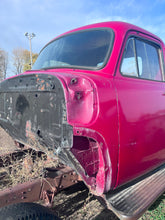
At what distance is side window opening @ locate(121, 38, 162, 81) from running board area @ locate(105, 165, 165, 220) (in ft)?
4.64

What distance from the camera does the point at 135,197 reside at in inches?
86.6

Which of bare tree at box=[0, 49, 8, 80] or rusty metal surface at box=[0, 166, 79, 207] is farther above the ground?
bare tree at box=[0, 49, 8, 80]

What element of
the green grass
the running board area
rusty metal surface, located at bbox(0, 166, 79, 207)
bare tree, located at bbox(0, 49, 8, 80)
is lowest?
the green grass

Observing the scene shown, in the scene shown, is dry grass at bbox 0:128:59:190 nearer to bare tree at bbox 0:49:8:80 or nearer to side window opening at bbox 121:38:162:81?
side window opening at bbox 121:38:162:81

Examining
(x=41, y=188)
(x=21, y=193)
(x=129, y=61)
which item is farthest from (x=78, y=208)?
(x=129, y=61)

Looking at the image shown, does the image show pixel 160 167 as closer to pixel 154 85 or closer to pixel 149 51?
pixel 154 85

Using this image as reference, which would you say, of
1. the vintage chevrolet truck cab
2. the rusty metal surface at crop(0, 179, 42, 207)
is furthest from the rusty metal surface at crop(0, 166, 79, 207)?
the vintage chevrolet truck cab

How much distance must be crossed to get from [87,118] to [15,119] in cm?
116

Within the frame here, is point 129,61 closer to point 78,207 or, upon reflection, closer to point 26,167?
point 26,167

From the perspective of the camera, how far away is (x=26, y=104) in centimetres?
224

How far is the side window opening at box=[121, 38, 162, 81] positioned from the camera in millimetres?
2416

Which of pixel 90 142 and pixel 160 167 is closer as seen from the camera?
pixel 90 142

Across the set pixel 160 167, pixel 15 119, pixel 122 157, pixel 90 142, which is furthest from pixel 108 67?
pixel 160 167

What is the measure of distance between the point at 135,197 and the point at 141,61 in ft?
5.79
